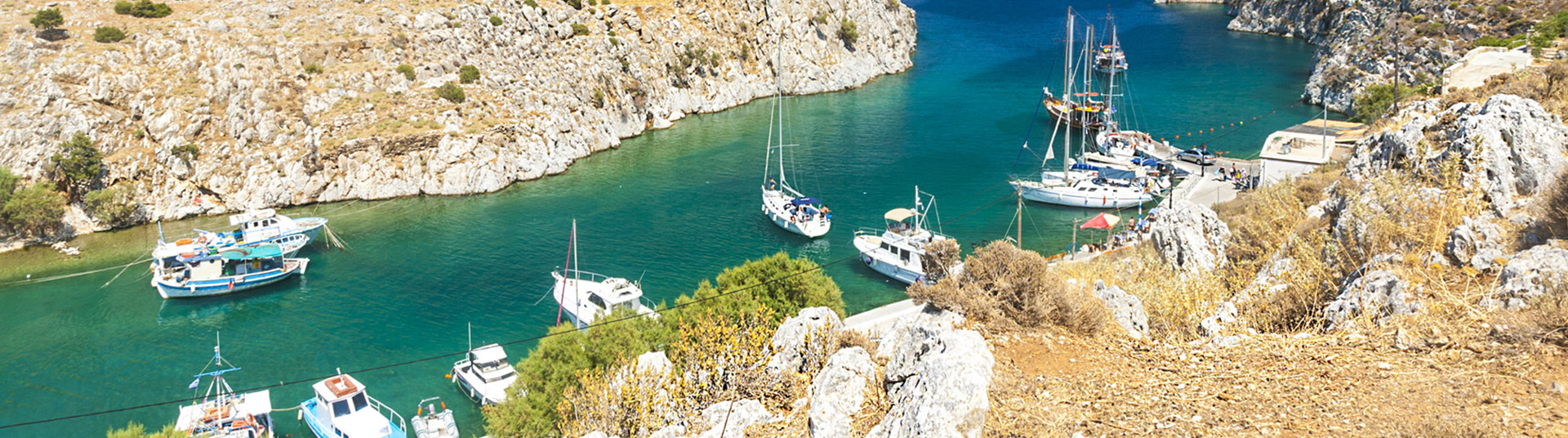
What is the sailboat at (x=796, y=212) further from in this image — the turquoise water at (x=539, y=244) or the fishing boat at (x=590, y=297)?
the fishing boat at (x=590, y=297)

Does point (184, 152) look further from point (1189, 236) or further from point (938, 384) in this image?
point (938, 384)

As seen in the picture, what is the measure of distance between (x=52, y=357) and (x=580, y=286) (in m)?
20.6

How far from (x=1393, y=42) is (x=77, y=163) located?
92.0m

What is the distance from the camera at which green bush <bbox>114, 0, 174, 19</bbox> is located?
6425 cm

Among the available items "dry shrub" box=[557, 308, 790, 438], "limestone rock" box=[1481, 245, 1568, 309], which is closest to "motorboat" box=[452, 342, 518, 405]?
"dry shrub" box=[557, 308, 790, 438]

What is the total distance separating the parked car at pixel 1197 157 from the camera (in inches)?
2336

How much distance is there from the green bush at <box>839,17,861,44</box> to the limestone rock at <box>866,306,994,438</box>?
85426mm

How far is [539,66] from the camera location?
71.6m

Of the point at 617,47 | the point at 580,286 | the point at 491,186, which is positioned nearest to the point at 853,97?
the point at 617,47

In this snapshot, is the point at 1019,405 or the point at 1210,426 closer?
the point at 1210,426

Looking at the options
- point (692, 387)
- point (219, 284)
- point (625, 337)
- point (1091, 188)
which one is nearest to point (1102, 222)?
point (1091, 188)

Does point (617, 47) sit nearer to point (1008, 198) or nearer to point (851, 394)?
point (1008, 198)

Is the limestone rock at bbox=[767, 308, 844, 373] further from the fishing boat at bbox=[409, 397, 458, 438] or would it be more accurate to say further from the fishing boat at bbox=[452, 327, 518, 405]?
the fishing boat at bbox=[452, 327, 518, 405]

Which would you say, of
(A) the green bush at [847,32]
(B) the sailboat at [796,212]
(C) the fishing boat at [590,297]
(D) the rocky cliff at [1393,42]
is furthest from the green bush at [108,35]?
(D) the rocky cliff at [1393,42]
